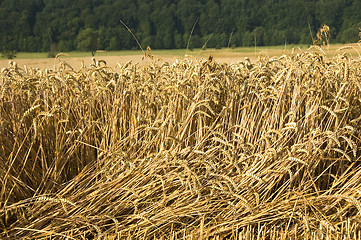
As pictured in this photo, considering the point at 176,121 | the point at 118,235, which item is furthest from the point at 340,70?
the point at 118,235

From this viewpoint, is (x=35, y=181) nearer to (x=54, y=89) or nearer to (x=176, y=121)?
(x=54, y=89)

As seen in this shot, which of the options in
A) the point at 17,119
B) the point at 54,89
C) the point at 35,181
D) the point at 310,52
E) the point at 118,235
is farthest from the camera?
the point at 310,52

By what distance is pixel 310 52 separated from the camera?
3.27 metres

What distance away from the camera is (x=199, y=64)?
9.55ft

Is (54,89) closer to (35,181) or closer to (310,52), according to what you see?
(35,181)

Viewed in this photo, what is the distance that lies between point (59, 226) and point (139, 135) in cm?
83

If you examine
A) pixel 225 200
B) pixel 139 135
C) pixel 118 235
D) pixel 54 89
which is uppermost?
pixel 54 89

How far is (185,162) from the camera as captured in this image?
2160 millimetres

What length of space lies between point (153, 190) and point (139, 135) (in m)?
0.58

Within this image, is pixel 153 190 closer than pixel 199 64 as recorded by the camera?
Yes

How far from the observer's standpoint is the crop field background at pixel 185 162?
225 centimetres

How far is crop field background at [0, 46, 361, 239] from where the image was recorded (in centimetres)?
225

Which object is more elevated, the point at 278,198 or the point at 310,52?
the point at 310,52

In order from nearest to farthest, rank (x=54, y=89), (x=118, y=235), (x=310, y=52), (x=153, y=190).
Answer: (x=118, y=235) < (x=153, y=190) < (x=54, y=89) < (x=310, y=52)
